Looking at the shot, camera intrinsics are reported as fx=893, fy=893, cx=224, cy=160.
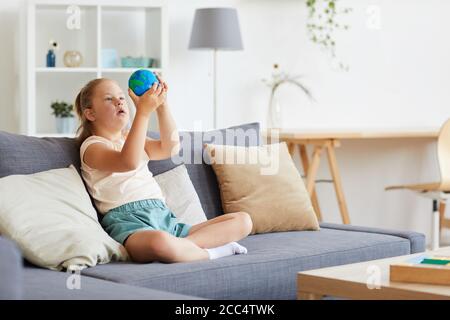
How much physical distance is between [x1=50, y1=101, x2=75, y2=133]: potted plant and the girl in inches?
74.3

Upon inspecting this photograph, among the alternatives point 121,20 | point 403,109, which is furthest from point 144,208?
point 403,109

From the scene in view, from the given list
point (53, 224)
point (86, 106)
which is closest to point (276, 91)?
point (86, 106)

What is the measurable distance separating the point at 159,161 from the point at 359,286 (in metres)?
1.23

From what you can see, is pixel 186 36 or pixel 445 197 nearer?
pixel 445 197

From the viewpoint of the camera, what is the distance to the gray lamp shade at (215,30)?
5.07m

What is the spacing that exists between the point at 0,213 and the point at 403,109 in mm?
3851

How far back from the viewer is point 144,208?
2891 mm

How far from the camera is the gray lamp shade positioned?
507cm

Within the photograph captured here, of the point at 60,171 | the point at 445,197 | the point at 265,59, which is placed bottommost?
the point at 445,197

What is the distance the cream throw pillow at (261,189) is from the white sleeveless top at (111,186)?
18.3 inches

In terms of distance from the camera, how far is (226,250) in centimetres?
284

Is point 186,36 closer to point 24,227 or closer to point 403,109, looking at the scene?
point 403,109

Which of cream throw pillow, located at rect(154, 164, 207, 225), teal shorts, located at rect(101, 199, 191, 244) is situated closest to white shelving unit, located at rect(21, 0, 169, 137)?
cream throw pillow, located at rect(154, 164, 207, 225)

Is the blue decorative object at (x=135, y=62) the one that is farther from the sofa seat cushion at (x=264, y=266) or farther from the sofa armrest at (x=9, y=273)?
the sofa armrest at (x=9, y=273)
